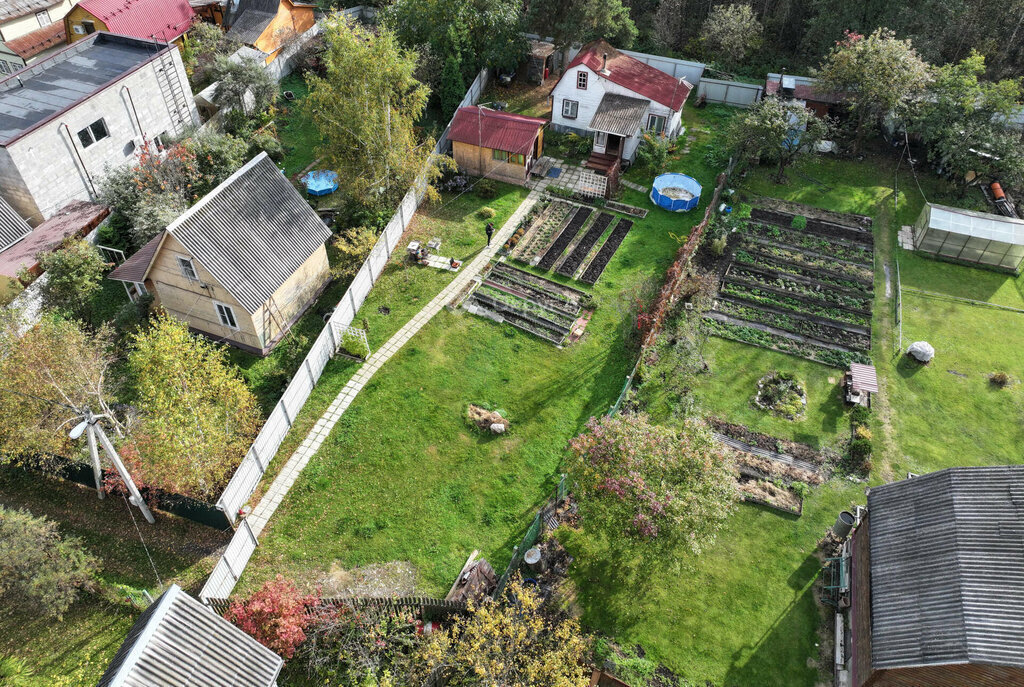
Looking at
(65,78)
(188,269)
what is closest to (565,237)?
(188,269)

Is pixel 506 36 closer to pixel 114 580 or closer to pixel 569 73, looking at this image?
pixel 569 73

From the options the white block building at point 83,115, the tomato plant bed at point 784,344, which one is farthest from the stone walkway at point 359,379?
the white block building at point 83,115

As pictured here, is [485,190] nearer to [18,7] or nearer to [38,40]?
[38,40]

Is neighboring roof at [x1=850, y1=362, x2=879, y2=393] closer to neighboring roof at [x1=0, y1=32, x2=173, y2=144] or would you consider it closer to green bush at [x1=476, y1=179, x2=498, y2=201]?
green bush at [x1=476, y1=179, x2=498, y2=201]

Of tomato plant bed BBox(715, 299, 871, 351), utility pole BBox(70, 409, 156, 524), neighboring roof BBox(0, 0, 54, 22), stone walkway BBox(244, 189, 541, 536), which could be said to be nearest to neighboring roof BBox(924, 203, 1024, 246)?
tomato plant bed BBox(715, 299, 871, 351)

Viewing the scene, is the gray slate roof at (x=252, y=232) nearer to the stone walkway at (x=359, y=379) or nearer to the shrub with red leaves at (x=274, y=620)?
the stone walkway at (x=359, y=379)

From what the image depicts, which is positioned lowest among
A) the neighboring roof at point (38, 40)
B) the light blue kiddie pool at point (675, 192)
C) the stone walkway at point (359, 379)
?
the stone walkway at point (359, 379)
